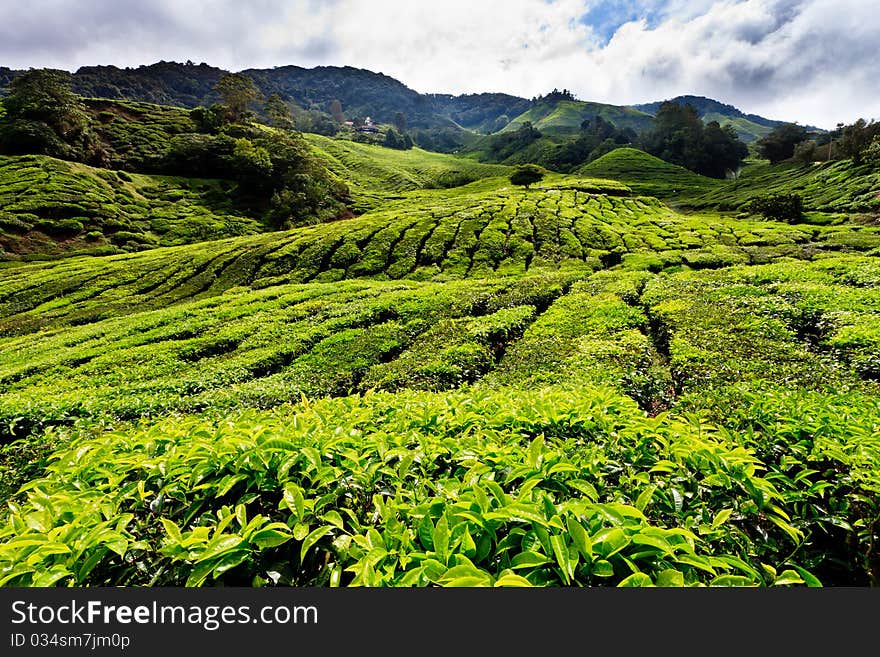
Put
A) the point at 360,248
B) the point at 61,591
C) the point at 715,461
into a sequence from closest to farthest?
the point at 61,591 < the point at 715,461 < the point at 360,248

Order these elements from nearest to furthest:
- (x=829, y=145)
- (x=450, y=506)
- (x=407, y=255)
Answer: (x=450, y=506)
(x=407, y=255)
(x=829, y=145)

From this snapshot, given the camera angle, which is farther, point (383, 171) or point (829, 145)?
point (383, 171)

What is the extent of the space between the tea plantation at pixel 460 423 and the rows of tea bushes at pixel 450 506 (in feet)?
0.08

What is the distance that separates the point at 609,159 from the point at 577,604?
450 feet

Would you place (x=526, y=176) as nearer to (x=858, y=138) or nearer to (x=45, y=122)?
(x=858, y=138)

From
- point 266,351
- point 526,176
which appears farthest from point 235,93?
point 266,351

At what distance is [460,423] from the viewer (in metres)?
4.74

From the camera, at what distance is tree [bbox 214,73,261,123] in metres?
102

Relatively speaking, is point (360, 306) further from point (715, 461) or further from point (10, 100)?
point (10, 100)

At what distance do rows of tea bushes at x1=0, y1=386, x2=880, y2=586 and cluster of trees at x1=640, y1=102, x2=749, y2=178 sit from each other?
149105 millimetres

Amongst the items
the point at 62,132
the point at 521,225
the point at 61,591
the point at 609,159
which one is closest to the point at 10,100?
the point at 62,132

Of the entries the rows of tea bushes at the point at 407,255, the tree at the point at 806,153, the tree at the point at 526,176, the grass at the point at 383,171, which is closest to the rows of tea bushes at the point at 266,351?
the rows of tea bushes at the point at 407,255

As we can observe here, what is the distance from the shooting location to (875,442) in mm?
4137

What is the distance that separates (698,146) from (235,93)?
134 metres
